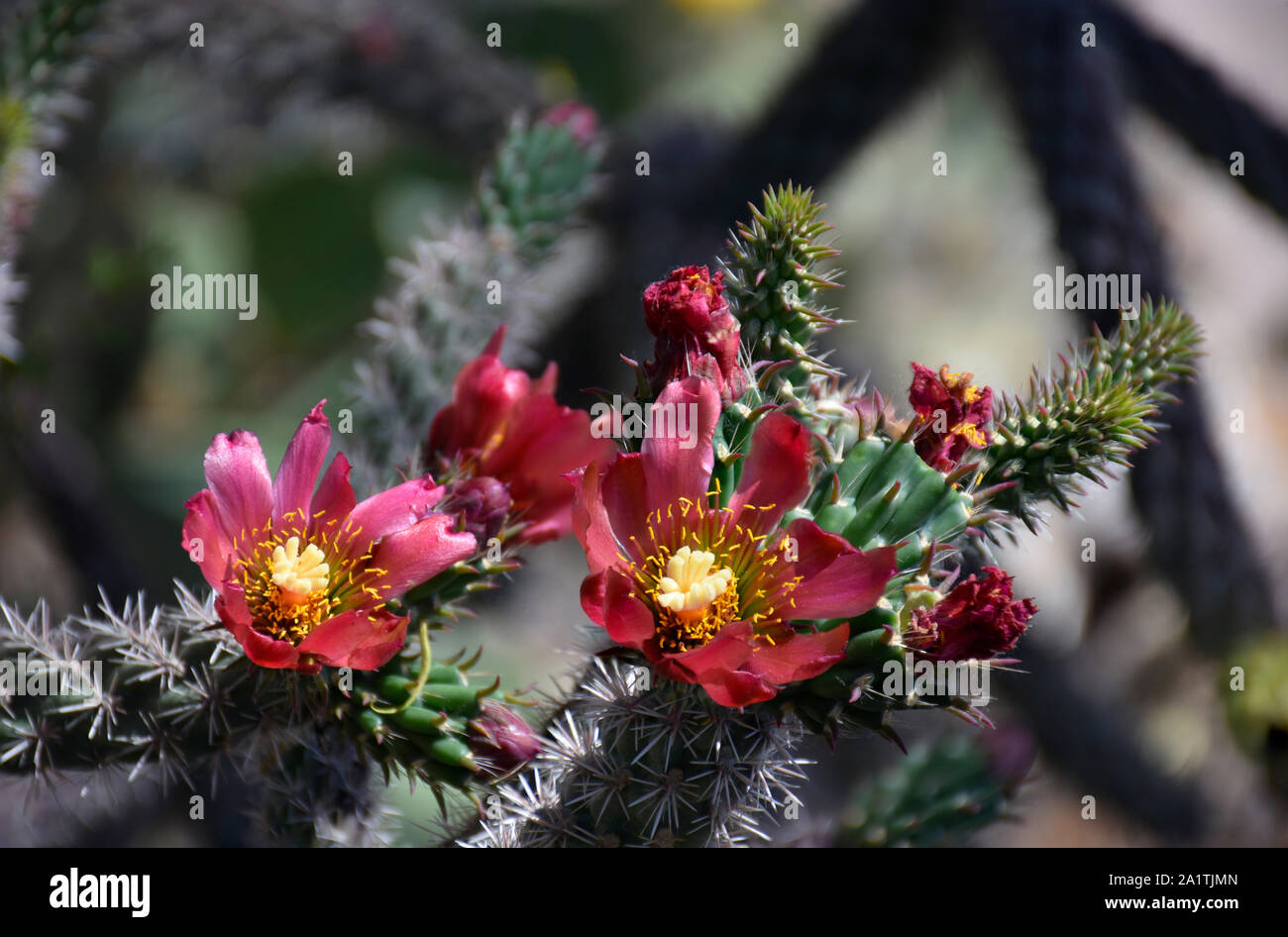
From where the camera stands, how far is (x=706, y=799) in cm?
125

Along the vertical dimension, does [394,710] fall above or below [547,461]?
below

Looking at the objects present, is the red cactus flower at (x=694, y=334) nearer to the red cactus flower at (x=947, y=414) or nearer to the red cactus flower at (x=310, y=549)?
the red cactus flower at (x=947, y=414)

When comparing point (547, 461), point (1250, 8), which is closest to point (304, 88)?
point (547, 461)

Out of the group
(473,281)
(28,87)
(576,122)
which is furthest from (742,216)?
(28,87)

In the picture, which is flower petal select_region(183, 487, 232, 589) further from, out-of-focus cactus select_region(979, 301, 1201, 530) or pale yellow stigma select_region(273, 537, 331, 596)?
out-of-focus cactus select_region(979, 301, 1201, 530)

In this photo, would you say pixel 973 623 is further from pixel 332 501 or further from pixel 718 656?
pixel 332 501

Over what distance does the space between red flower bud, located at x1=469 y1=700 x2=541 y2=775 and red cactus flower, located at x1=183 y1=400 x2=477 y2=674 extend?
170mm

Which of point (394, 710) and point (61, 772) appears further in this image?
point (61, 772)

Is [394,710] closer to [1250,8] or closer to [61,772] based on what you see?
[61,772]

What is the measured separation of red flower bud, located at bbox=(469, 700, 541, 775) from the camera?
1322mm

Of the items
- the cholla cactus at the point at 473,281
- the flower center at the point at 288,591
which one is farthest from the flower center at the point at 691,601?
the cholla cactus at the point at 473,281

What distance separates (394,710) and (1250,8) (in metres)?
4.60

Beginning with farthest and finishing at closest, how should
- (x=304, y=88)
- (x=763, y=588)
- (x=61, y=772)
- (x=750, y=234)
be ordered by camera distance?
(x=304, y=88) < (x=61, y=772) < (x=750, y=234) < (x=763, y=588)

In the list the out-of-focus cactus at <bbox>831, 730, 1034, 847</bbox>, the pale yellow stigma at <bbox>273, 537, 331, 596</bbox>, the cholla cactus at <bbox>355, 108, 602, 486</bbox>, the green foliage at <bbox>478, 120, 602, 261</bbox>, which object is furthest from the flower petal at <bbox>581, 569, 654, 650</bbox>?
the green foliage at <bbox>478, 120, 602, 261</bbox>
